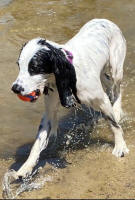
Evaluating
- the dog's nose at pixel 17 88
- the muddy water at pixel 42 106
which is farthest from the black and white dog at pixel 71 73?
the muddy water at pixel 42 106

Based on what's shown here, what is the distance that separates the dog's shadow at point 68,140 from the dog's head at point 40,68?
1173 mm

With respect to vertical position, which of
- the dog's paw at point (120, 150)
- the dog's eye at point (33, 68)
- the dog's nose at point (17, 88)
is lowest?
the dog's paw at point (120, 150)

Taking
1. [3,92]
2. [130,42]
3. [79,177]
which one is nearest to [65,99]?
[79,177]

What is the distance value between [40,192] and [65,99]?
39.8 inches

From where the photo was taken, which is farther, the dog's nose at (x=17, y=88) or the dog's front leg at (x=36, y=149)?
the dog's front leg at (x=36, y=149)

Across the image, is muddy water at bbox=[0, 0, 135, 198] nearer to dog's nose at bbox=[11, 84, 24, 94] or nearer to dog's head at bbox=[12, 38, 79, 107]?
dog's head at bbox=[12, 38, 79, 107]

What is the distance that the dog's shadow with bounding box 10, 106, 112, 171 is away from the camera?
19.7 feet

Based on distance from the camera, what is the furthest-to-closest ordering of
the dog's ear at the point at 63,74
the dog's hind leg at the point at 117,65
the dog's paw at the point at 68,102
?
1. the dog's hind leg at the point at 117,65
2. the dog's paw at the point at 68,102
3. the dog's ear at the point at 63,74

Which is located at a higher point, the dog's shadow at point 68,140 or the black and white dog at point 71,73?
the black and white dog at point 71,73

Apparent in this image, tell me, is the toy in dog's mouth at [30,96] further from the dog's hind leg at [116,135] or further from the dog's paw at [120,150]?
the dog's paw at [120,150]

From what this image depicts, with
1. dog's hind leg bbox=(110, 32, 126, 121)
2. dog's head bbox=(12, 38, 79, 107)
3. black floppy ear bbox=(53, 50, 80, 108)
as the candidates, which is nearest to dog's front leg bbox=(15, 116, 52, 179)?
black floppy ear bbox=(53, 50, 80, 108)

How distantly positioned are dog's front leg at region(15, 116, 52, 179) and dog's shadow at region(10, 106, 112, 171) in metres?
0.30

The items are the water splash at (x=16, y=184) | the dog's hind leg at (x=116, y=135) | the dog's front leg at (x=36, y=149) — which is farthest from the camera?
the dog's hind leg at (x=116, y=135)

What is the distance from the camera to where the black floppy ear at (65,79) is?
496cm
